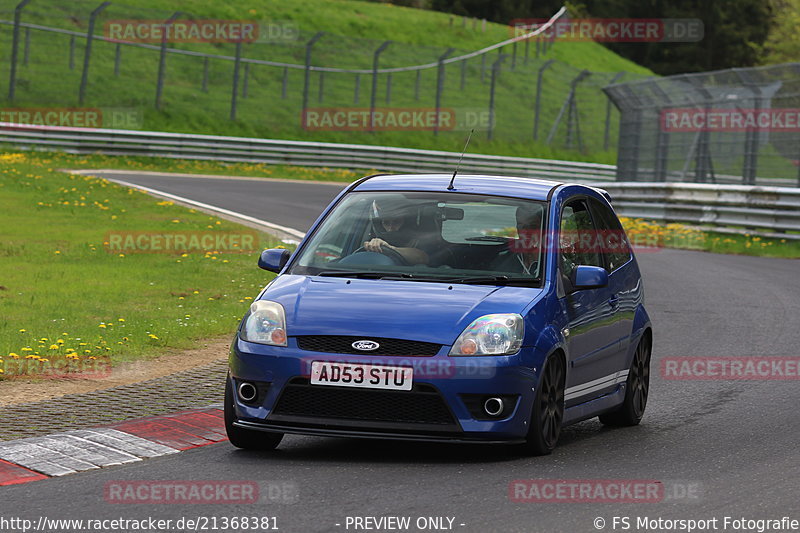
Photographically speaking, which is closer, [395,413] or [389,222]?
[395,413]

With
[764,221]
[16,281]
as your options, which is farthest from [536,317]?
[764,221]

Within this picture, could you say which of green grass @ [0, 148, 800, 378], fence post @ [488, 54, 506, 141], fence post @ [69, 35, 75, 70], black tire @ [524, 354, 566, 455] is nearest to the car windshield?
black tire @ [524, 354, 566, 455]

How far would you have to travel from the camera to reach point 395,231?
27.7 ft

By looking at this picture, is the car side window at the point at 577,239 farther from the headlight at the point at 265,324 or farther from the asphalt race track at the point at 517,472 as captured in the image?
the headlight at the point at 265,324

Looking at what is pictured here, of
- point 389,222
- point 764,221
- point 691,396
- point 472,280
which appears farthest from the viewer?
point 764,221

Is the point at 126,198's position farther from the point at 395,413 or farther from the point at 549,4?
Answer: the point at 549,4

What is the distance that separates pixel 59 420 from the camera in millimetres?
8375

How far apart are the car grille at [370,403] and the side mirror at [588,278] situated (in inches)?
51.7

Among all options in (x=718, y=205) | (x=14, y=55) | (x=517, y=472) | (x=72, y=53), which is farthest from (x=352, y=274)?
(x=72, y=53)

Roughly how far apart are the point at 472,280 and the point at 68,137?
98.0ft

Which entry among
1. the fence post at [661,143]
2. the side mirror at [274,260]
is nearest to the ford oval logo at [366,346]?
the side mirror at [274,260]

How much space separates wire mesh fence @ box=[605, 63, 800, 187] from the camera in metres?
25.4

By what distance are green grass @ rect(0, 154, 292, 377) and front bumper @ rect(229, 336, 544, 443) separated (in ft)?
11.5

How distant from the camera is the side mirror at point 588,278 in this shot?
26.3 ft
